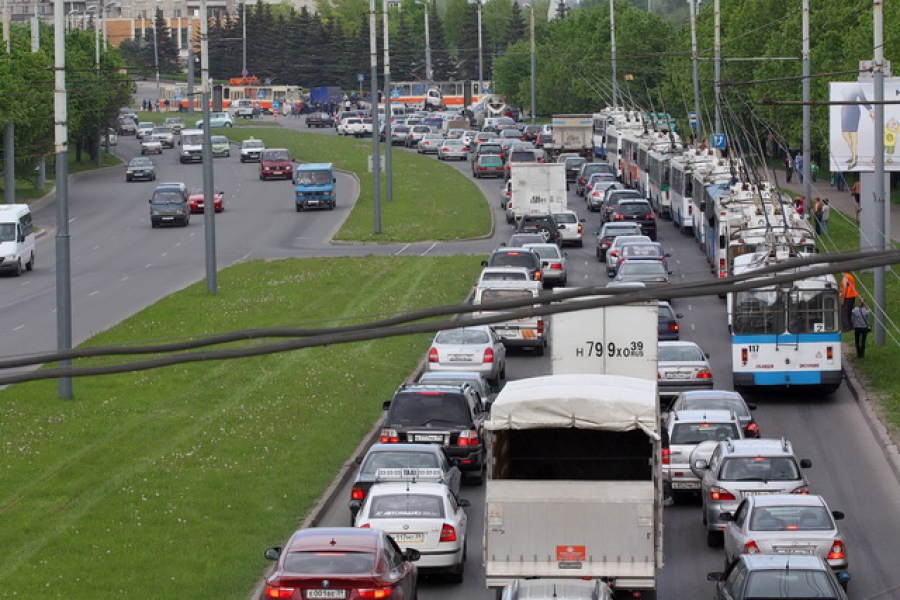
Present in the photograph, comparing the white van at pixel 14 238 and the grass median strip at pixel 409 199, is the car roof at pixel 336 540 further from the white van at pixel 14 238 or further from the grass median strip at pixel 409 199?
the grass median strip at pixel 409 199

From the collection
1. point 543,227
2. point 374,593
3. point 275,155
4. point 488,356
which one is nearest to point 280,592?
point 374,593

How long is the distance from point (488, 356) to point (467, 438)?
333 inches

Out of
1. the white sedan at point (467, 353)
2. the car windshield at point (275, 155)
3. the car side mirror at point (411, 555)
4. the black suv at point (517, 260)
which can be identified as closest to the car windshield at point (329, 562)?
the car side mirror at point (411, 555)

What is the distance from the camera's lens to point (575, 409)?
17.1m

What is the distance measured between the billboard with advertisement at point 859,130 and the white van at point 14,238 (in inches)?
1108

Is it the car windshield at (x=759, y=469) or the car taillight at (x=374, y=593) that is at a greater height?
the car windshield at (x=759, y=469)

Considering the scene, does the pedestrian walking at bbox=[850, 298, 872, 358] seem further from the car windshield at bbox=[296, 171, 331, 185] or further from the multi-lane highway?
the car windshield at bbox=[296, 171, 331, 185]

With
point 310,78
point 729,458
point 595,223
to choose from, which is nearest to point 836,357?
point 729,458

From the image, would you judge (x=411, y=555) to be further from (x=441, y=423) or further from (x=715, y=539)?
(x=441, y=423)

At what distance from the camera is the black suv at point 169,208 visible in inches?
2719

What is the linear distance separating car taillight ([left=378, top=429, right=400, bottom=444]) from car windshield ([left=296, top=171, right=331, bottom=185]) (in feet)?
164

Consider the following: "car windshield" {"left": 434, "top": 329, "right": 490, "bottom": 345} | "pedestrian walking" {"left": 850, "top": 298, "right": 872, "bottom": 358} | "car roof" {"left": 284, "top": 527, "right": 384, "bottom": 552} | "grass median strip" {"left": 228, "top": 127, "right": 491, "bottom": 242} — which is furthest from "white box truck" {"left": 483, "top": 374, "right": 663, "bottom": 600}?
"grass median strip" {"left": 228, "top": 127, "right": 491, "bottom": 242}

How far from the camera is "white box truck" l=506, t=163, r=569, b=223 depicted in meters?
62.3

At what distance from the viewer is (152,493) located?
73.8 ft
